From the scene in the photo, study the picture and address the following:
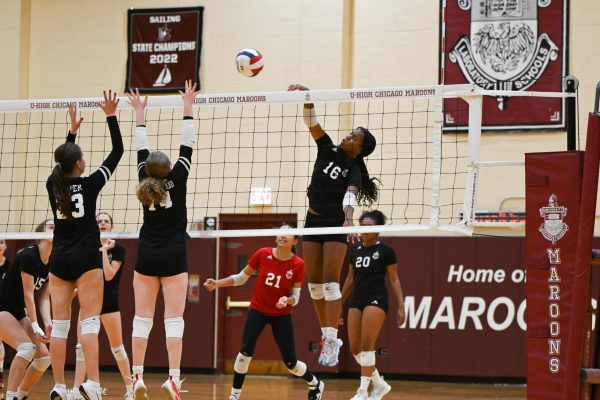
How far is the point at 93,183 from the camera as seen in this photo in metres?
7.62

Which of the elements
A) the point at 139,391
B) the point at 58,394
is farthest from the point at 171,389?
the point at 58,394

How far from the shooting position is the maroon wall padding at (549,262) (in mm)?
6949

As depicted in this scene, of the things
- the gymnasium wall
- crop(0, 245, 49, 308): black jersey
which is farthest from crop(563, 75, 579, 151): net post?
the gymnasium wall

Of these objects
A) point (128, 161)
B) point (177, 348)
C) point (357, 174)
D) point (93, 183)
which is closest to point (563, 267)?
point (357, 174)

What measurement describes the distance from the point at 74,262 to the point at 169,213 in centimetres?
88

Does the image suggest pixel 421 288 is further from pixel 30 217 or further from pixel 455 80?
pixel 30 217

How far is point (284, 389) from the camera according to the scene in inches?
529

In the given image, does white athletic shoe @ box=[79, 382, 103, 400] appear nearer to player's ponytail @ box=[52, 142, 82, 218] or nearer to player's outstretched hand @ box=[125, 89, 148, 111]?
player's ponytail @ box=[52, 142, 82, 218]

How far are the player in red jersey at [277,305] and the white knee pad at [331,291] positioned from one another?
1.59m

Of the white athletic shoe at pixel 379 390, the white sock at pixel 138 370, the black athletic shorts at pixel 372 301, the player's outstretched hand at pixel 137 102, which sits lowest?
the white athletic shoe at pixel 379 390

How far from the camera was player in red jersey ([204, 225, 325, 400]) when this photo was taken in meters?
10.3

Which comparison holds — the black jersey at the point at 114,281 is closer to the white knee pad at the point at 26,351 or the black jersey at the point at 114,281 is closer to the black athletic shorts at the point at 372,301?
the white knee pad at the point at 26,351

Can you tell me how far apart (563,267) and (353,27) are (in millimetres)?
9075

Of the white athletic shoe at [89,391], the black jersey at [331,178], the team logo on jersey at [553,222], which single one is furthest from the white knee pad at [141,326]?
the team logo on jersey at [553,222]
